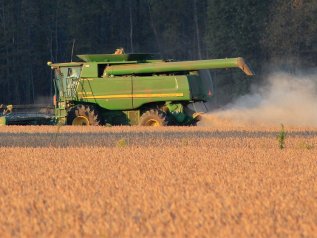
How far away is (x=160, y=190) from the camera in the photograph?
11188 mm

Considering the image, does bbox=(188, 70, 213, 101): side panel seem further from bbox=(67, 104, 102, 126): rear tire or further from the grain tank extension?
bbox=(67, 104, 102, 126): rear tire

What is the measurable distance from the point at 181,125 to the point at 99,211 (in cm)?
2109

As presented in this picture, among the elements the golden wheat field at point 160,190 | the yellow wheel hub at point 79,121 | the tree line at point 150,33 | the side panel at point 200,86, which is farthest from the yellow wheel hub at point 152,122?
the tree line at point 150,33

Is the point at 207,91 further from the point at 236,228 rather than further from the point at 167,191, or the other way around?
the point at 236,228

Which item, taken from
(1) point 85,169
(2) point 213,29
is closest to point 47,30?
(2) point 213,29

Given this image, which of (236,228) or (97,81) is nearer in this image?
(236,228)

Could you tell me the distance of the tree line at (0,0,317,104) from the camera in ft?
198

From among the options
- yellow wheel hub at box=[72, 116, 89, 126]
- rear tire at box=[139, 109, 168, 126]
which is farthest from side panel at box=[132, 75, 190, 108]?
yellow wheel hub at box=[72, 116, 89, 126]

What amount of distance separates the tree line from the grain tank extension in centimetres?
2833

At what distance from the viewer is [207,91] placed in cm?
3105

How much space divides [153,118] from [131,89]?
1.49 metres

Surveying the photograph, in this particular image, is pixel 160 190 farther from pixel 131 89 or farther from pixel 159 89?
pixel 131 89

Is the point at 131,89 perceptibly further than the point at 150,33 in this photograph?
No

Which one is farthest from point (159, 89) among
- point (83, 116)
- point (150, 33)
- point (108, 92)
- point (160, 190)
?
point (150, 33)
